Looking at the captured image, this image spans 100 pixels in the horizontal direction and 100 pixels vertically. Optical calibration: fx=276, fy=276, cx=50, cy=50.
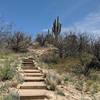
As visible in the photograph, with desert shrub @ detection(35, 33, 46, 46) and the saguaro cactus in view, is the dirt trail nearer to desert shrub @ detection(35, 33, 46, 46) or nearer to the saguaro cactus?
the saguaro cactus

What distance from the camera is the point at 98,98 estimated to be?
27.8 ft

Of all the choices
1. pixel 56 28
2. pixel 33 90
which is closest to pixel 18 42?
pixel 56 28

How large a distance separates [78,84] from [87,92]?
74.7 inches

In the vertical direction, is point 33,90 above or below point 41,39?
below

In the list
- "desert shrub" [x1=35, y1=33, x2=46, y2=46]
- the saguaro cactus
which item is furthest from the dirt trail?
"desert shrub" [x1=35, y1=33, x2=46, y2=46]

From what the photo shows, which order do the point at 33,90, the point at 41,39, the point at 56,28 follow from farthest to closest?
the point at 41,39 < the point at 56,28 < the point at 33,90

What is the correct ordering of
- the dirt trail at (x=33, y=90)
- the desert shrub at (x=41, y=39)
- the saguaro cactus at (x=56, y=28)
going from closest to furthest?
1. the dirt trail at (x=33, y=90)
2. the saguaro cactus at (x=56, y=28)
3. the desert shrub at (x=41, y=39)

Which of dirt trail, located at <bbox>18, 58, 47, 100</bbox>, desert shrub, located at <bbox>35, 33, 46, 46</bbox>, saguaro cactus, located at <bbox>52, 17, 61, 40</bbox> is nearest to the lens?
dirt trail, located at <bbox>18, 58, 47, 100</bbox>

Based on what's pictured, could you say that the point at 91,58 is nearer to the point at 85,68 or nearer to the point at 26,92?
the point at 85,68

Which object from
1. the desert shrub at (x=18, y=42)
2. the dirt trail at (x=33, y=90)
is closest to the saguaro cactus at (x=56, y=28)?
the desert shrub at (x=18, y=42)

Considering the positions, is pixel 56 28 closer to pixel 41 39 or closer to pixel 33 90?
pixel 41 39

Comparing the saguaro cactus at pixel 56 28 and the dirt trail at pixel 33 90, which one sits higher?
the saguaro cactus at pixel 56 28

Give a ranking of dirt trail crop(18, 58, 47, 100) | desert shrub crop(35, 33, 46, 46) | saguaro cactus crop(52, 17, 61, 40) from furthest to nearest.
Result: desert shrub crop(35, 33, 46, 46)
saguaro cactus crop(52, 17, 61, 40)
dirt trail crop(18, 58, 47, 100)

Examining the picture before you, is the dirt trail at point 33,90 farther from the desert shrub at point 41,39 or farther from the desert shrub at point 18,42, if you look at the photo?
the desert shrub at point 41,39
